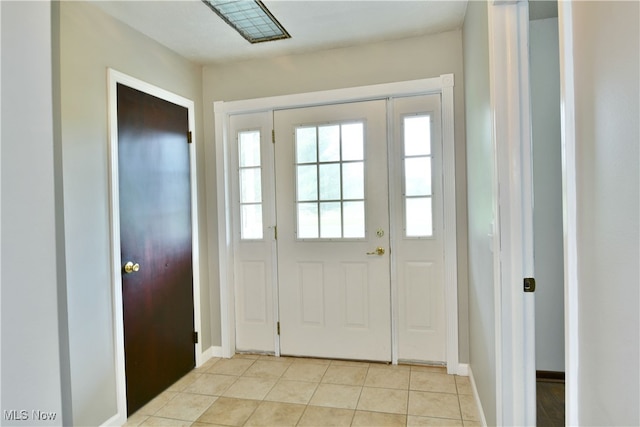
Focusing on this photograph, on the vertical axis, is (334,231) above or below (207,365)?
above

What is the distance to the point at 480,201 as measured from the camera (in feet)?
6.24

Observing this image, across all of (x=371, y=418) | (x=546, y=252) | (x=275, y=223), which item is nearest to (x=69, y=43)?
(x=275, y=223)

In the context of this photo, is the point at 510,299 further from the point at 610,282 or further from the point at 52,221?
the point at 52,221

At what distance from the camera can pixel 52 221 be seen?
0.78 metres

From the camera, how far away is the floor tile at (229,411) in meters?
2.09

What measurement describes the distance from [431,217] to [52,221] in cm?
235

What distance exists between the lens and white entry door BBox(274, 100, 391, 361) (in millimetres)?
2727

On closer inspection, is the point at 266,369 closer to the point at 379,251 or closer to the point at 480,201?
the point at 379,251

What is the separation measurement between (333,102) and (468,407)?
2.31 meters

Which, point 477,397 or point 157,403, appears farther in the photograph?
point 157,403

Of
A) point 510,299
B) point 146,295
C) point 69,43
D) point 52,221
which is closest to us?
point 52,221

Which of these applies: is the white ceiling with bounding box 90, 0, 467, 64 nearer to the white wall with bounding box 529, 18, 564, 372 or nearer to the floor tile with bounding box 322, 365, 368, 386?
the white wall with bounding box 529, 18, 564, 372

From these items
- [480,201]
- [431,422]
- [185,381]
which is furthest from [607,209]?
[185,381]

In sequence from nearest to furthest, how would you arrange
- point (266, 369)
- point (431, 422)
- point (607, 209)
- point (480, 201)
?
point (607, 209) < point (480, 201) < point (431, 422) < point (266, 369)
